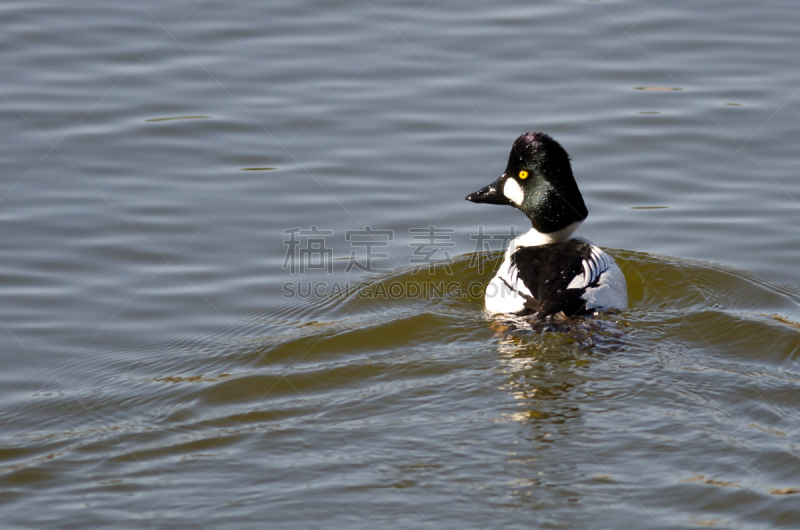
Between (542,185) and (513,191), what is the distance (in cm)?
31

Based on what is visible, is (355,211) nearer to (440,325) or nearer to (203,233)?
(203,233)

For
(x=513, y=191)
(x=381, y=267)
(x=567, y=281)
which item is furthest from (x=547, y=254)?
(x=381, y=267)

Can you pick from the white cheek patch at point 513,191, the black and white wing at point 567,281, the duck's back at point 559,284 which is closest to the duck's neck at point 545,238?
the white cheek patch at point 513,191

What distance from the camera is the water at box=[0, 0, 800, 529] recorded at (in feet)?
16.1

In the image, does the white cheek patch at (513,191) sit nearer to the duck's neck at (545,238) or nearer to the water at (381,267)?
the duck's neck at (545,238)

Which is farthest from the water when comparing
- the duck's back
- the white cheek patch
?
the white cheek patch

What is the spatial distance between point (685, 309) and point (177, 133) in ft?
19.9

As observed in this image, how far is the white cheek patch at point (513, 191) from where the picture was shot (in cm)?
799

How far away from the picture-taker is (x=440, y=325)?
7090 millimetres

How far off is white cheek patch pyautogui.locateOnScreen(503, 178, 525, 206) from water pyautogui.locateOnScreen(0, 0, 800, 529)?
28.9 inches

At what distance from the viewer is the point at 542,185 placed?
7824 millimetres

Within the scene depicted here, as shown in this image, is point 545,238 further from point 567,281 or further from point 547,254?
point 567,281

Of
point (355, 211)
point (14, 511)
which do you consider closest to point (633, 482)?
point (14, 511)

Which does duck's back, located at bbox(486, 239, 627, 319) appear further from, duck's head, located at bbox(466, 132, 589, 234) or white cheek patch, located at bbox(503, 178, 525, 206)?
white cheek patch, located at bbox(503, 178, 525, 206)
